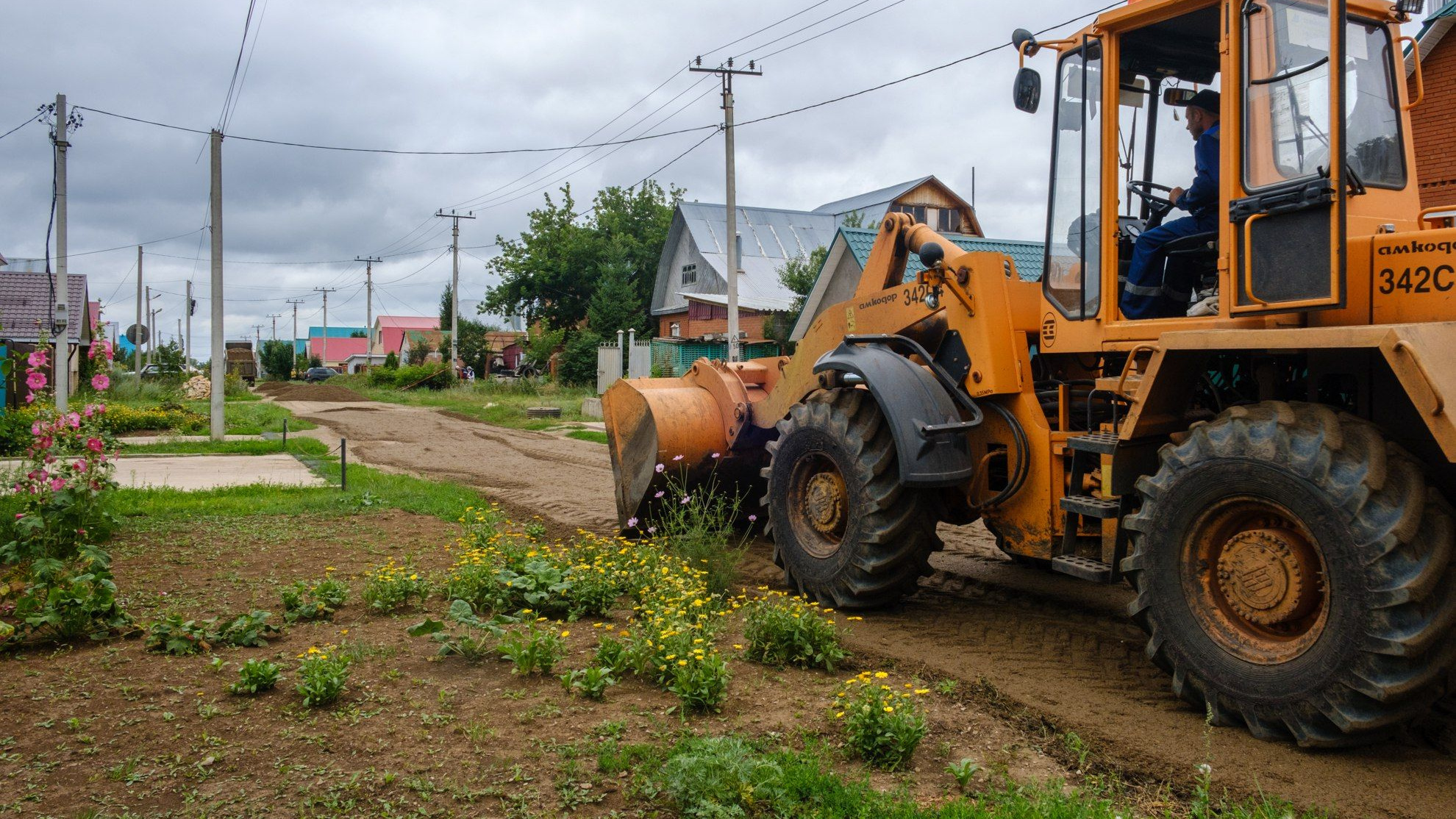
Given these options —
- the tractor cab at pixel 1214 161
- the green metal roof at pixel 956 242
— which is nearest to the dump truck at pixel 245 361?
the green metal roof at pixel 956 242

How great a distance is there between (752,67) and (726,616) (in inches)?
732

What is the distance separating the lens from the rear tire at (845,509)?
→ 5895mm

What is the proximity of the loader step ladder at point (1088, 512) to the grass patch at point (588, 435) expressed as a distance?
15581mm

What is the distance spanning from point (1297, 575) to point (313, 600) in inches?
201

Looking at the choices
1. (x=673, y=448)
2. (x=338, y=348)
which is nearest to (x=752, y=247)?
(x=673, y=448)

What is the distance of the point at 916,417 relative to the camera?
5.77m

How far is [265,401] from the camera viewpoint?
38.6 m

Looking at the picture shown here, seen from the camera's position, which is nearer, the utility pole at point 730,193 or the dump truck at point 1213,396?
the dump truck at point 1213,396

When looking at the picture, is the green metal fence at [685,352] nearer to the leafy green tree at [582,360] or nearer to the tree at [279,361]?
the leafy green tree at [582,360]

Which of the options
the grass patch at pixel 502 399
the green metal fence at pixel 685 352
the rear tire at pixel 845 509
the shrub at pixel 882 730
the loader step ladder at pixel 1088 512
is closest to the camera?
the shrub at pixel 882 730

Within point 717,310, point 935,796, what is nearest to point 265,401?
point 717,310

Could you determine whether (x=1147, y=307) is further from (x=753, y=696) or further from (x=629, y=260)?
(x=629, y=260)

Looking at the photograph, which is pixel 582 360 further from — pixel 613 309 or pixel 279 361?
pixel 279 361

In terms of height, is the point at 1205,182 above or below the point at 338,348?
below
